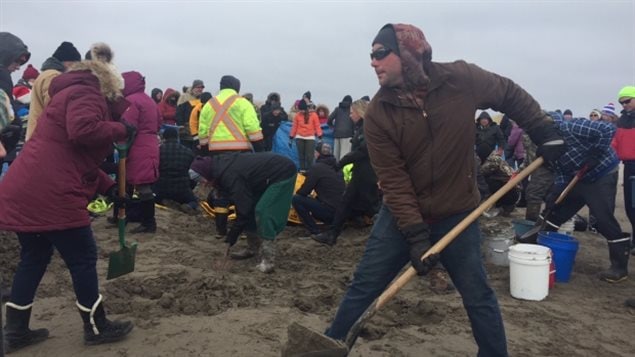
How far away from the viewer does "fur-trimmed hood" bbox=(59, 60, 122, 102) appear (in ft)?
10.9

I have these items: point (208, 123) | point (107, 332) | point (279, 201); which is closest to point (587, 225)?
point (279, 201)

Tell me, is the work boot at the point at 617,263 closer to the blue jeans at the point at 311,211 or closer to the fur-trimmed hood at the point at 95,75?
the blue jeans at the point at 311,211

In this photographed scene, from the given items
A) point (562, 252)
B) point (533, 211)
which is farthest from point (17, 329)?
point (533, 211)

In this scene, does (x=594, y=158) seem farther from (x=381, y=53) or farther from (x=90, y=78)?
(x=90, y=78)

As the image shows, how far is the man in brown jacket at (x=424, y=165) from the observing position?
2.78 metres

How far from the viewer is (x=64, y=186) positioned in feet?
10.6

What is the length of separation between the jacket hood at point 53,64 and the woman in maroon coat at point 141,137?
1.25 m

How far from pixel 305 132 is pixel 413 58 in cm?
1036

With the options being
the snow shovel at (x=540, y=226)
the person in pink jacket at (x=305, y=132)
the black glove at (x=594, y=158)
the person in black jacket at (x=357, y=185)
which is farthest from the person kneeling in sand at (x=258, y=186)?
the person in pink jacket at (x=305, y=132)

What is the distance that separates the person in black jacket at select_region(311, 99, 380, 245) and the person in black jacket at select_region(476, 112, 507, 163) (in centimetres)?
311

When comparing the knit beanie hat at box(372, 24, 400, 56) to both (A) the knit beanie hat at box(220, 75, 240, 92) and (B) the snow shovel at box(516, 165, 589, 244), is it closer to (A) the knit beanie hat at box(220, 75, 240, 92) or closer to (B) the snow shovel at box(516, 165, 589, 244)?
(B) the snow shovel at box(516, 165, 589, 244)

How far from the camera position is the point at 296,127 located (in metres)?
13.1

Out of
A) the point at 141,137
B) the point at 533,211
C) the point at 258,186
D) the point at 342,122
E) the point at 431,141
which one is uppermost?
the point at 431,141

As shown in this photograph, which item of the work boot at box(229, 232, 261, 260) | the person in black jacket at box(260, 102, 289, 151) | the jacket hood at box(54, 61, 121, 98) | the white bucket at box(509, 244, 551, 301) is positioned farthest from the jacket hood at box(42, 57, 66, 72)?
the person in black jacket at box(260, 102, 289, 151)
